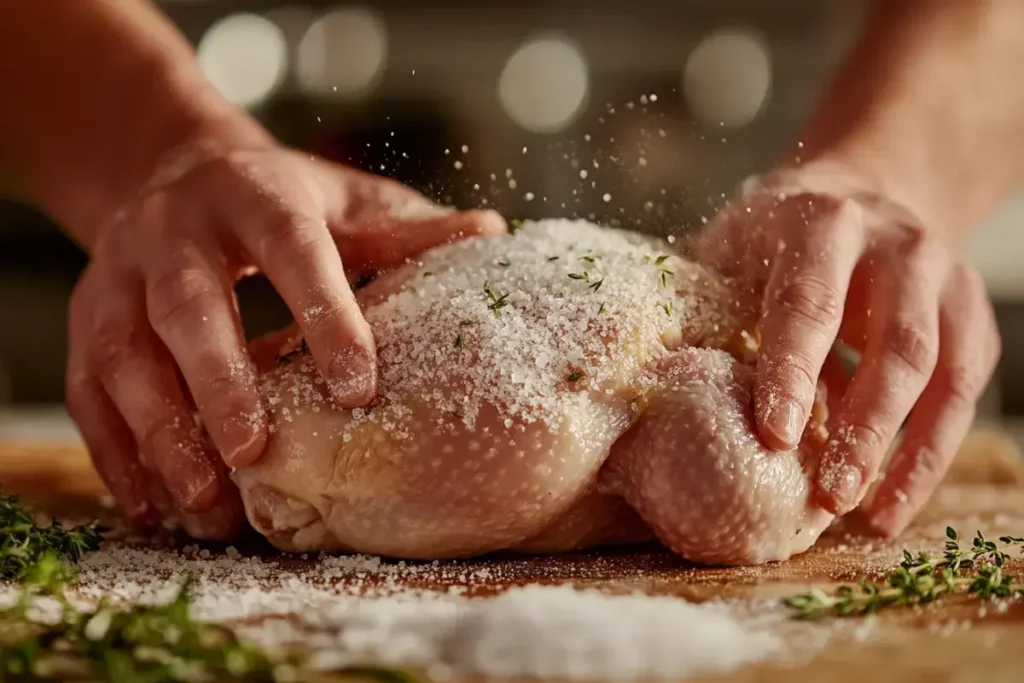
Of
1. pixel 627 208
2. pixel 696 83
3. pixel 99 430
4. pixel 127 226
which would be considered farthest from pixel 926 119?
pixel 696 83

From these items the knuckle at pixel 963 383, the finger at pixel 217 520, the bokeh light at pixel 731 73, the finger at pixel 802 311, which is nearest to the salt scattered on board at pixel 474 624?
the finger at pixel 217 520

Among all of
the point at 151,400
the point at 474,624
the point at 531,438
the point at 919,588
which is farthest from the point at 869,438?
the point at 151,400

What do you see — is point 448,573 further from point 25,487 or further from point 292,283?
point 25,487

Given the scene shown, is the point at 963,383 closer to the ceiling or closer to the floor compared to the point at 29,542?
closer to the ceiling

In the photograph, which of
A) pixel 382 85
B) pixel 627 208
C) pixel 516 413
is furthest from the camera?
pixel 382 85

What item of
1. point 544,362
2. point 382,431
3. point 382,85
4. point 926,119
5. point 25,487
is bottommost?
point 25,487

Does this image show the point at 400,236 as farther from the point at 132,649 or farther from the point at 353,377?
the point at 132,649
